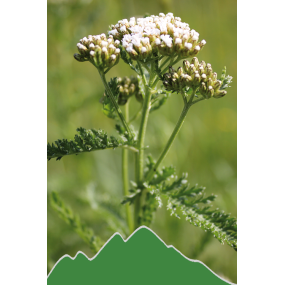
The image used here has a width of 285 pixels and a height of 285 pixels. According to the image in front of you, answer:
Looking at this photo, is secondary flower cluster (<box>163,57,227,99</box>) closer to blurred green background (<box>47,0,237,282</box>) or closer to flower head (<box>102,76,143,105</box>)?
flower head (<box>102,76,143,105</box>)

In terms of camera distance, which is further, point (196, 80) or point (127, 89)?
point (127, 89)

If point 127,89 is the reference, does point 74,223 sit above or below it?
below

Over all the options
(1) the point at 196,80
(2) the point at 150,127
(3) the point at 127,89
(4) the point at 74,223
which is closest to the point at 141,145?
(3) the point at 127,89

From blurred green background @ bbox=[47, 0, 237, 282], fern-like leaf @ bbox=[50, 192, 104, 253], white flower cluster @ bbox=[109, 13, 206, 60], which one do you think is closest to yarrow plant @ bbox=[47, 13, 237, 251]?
white flower cluster @ bbox=[109, 13, 206, 60]

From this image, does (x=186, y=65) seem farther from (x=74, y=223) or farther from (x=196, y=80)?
(x=74, y=223)

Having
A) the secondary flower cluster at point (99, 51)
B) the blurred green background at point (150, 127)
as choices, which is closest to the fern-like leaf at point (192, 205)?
the secondary flower cluster at point (99, 51)

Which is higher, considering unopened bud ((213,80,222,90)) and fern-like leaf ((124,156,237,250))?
unopened bud ((213,80,222,90))
